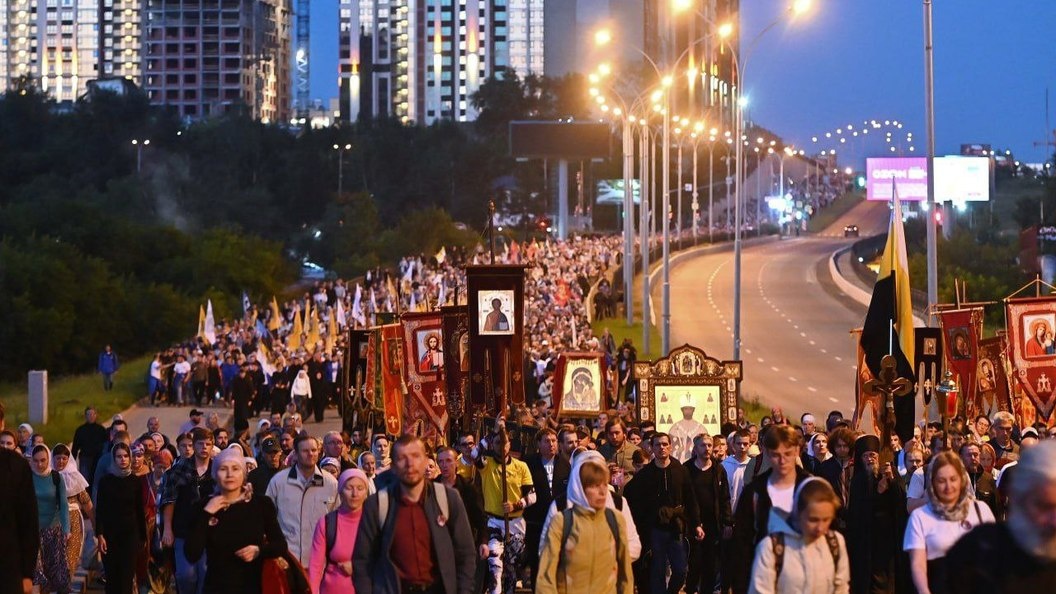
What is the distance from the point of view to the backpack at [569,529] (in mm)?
8820

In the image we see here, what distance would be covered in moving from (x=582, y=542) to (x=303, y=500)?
8.82 ft

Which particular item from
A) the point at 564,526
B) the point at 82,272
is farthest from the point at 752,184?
the point at 564,526

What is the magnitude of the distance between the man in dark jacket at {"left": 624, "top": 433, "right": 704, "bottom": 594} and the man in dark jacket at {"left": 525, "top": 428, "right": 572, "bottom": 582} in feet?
2.50

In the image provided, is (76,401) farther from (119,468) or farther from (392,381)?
(119,468)

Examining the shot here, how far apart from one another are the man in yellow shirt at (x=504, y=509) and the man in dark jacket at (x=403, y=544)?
409cm

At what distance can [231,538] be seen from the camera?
29.2 feet

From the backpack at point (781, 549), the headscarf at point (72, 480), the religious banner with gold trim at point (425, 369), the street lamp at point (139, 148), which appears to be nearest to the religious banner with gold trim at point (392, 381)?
the religious banner with gold trim at point (425, 369)

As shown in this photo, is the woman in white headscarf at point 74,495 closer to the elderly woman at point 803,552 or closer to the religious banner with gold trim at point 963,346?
the elderly woman at point 803,552

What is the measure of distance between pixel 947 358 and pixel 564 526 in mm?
13767

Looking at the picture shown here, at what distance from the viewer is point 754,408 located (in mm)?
35500

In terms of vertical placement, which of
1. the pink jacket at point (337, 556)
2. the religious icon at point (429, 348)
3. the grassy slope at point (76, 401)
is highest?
the religious icon at point (429, 348)

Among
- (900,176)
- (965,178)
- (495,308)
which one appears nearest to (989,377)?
(495,308)

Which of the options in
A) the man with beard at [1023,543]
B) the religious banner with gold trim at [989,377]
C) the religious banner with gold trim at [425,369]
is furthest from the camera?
the religious banner with gold trim at [989,377]

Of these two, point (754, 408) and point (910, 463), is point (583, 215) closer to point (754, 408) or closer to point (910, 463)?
point (754, 408)
